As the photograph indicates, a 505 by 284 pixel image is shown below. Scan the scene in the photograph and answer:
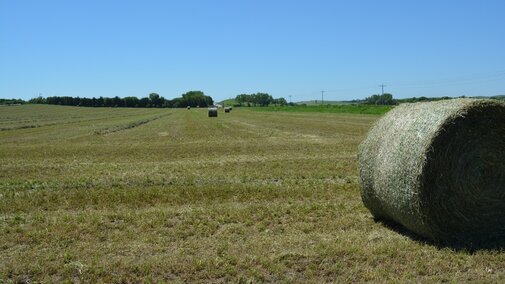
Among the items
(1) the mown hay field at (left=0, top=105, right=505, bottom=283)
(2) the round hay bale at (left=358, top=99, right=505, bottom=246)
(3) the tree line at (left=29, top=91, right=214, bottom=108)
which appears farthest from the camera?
(3) the tree line at (left=29, top=91, right=214, bottom=108)

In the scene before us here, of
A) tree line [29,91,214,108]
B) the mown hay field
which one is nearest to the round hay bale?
the mown hay field

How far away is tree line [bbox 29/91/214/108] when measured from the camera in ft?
469

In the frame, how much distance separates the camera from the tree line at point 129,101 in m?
143

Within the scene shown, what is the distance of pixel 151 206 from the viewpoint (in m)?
10.0

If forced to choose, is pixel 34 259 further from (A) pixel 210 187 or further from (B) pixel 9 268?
(A) pixel 210 187

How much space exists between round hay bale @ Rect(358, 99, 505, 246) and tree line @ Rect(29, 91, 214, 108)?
475ft

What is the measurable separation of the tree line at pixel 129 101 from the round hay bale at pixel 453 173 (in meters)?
145

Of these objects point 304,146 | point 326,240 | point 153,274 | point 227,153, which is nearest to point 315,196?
point 326,240

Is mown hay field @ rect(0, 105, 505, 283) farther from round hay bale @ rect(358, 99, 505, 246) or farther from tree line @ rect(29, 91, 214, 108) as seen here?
tree line @ rect(29, 91, 214, 108)

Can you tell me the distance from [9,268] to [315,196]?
6.18m

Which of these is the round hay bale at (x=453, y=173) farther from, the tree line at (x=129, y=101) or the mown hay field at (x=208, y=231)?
the tree line at (x=129, y=101)

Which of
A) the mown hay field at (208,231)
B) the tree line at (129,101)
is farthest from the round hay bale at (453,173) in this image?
the tree line at (129,101)

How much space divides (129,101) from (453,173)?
6065 inches

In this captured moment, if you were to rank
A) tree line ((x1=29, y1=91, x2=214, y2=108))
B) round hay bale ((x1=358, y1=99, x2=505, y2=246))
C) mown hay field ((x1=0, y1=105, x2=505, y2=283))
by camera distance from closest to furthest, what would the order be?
1. mown hay field ((x1=0, y1=105, x2=505, y2=283))
2. round hay bale ((x1=358, y1=99, x2=505, y2=246))
3. tree line ((x1=29, y1=91, x2=214, y2=108))
